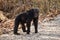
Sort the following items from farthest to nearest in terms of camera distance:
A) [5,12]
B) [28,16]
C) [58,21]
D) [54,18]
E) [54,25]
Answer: [5,12] < [54,18] < [58,21] < [54,25] < [28,16]

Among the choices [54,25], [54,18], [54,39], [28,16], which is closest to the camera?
[54,39]

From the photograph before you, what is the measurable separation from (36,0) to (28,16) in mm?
5253

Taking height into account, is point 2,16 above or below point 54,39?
above

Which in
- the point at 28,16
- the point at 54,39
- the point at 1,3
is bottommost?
the point at 54,39

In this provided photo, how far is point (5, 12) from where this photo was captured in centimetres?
1447

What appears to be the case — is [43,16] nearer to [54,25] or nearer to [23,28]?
[54,25]

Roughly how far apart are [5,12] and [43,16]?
2.20 m

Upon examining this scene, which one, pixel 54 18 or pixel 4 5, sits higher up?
pixel 4 5

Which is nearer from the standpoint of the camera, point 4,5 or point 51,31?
point 51,31

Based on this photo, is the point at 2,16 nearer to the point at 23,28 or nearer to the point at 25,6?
the point at 25,6

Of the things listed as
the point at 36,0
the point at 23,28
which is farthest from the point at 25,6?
the point at 23,28

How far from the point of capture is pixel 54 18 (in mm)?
13344

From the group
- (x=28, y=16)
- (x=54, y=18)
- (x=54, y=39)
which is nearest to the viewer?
(x=54, y=39)

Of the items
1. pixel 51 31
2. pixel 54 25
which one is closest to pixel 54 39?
pixel 51 31
